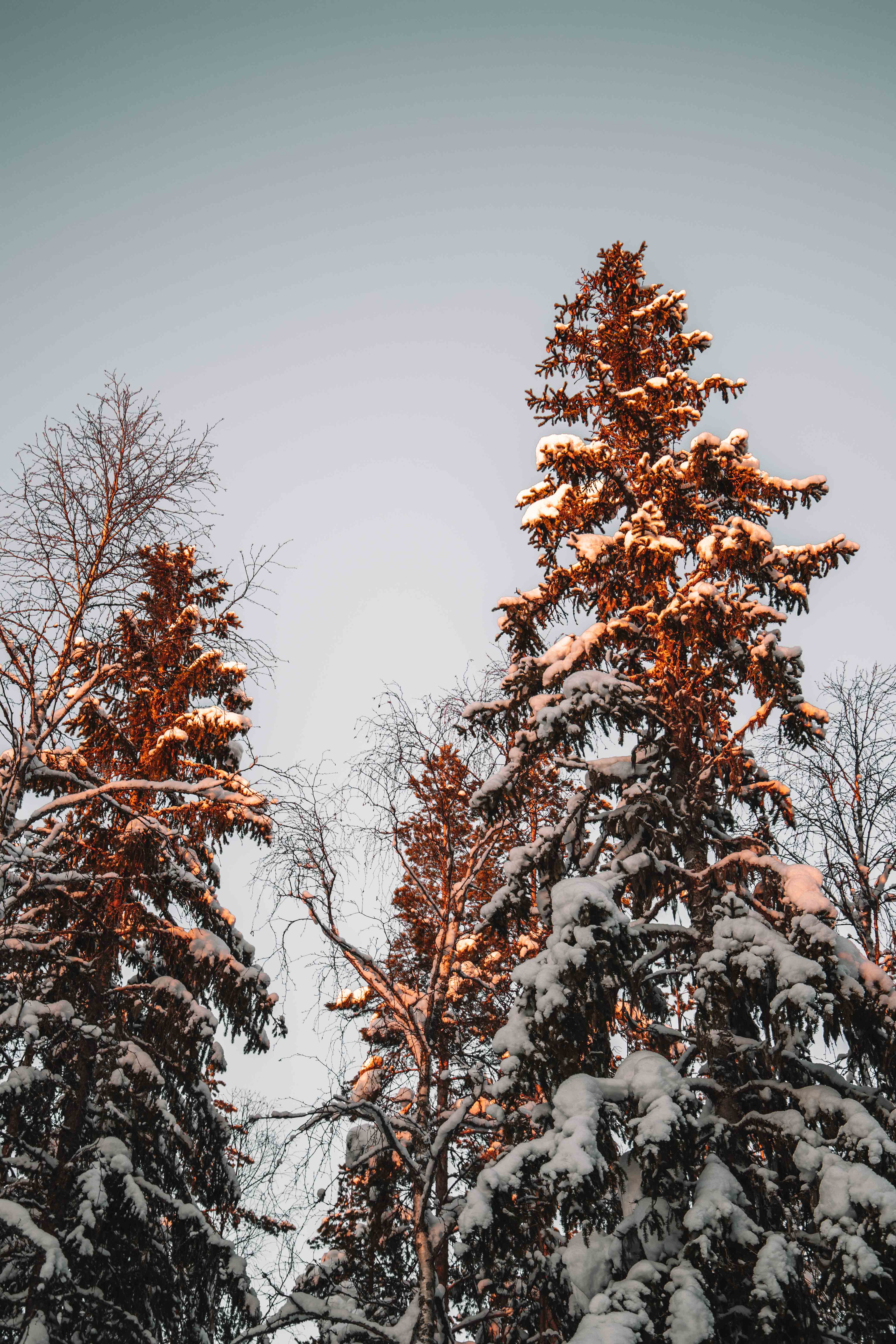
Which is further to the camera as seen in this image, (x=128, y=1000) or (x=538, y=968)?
(x=128, y=1000)

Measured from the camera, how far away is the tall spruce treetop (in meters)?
5.23

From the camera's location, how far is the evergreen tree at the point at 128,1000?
7832 millimetres

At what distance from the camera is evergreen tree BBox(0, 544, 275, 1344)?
308 inches

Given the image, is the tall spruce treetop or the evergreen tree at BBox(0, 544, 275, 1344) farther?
the evergreen tree at BBox(0, 544, 275, 1344)

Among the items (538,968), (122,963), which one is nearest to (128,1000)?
(122,963)

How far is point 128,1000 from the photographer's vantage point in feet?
34.0

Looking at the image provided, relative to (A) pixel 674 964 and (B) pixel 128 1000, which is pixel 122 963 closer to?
(B) pixel 128 1000

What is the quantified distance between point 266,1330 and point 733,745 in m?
6.32

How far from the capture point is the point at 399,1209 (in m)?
9.59

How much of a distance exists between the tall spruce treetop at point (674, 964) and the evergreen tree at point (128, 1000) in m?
3.21

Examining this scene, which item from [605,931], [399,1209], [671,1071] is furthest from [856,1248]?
[399,1209]

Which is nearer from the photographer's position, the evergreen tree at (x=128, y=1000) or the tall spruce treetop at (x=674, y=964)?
the tall spruce treetop at (x=674, y=964)

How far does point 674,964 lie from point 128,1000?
6.45 metres

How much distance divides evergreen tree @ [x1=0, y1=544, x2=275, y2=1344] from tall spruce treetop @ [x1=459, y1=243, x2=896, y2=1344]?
3214mm
